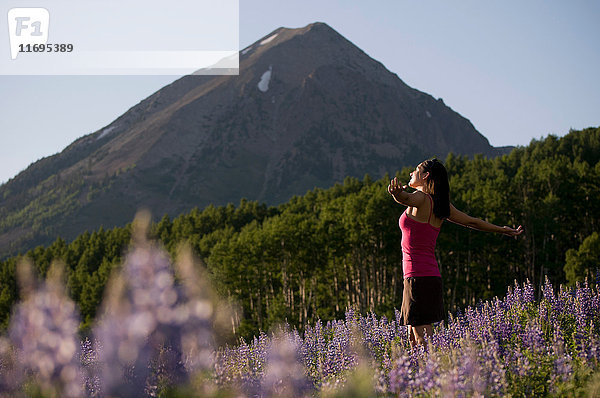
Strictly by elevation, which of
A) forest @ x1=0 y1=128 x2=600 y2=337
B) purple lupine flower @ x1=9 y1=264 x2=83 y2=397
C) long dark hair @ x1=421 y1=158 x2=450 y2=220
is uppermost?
long dark hair @ x1=421 y1=158 x2=450 y2=220

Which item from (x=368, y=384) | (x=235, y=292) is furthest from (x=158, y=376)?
(x=235, y=292)

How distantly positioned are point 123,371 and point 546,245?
58085 millimetres

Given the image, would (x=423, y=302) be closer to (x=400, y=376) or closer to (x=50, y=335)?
(x=400, y=376)

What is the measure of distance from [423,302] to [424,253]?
1.94 feet

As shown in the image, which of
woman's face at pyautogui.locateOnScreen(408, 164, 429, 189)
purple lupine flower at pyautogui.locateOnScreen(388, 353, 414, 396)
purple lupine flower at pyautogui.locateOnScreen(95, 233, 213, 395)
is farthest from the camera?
woman's face at pyautogui.locateOnScreen(408, 164, 429, 189)

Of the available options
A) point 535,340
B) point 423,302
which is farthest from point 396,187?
point 535,340

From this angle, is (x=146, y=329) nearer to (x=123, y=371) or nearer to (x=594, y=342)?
(x=123, y=371)

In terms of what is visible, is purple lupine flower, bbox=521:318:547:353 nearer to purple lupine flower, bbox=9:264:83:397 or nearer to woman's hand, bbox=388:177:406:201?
woman's hand, bbox=388:177:406:201

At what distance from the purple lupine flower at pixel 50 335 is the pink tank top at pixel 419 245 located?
15.0 ft

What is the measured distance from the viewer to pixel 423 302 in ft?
22.5

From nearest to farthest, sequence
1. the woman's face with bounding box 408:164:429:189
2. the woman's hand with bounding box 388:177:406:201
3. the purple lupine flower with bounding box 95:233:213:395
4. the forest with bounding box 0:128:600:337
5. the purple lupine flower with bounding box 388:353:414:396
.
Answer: the purple lupine flower with bounding box 95:233:213:395
the purple lupine flower with bounding box 388:353:414:396
the woman's hand with bounding box 388:177:406:201
the woman's face with bounding box 408:164:429:189
the forest with bounding box 0:128:600:337

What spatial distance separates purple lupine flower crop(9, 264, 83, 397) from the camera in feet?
10.2

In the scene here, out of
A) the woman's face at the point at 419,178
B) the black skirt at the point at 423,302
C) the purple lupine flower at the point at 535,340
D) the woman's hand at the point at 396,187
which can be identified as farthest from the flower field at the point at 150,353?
the woman's face at the point at 419,178

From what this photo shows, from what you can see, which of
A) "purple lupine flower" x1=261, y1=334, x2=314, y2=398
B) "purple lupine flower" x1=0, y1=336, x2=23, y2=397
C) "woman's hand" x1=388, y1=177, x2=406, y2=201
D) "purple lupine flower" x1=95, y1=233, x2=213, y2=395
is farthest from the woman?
"purple lupine flower" x1=0, y1=336, x2=23, y2=397
